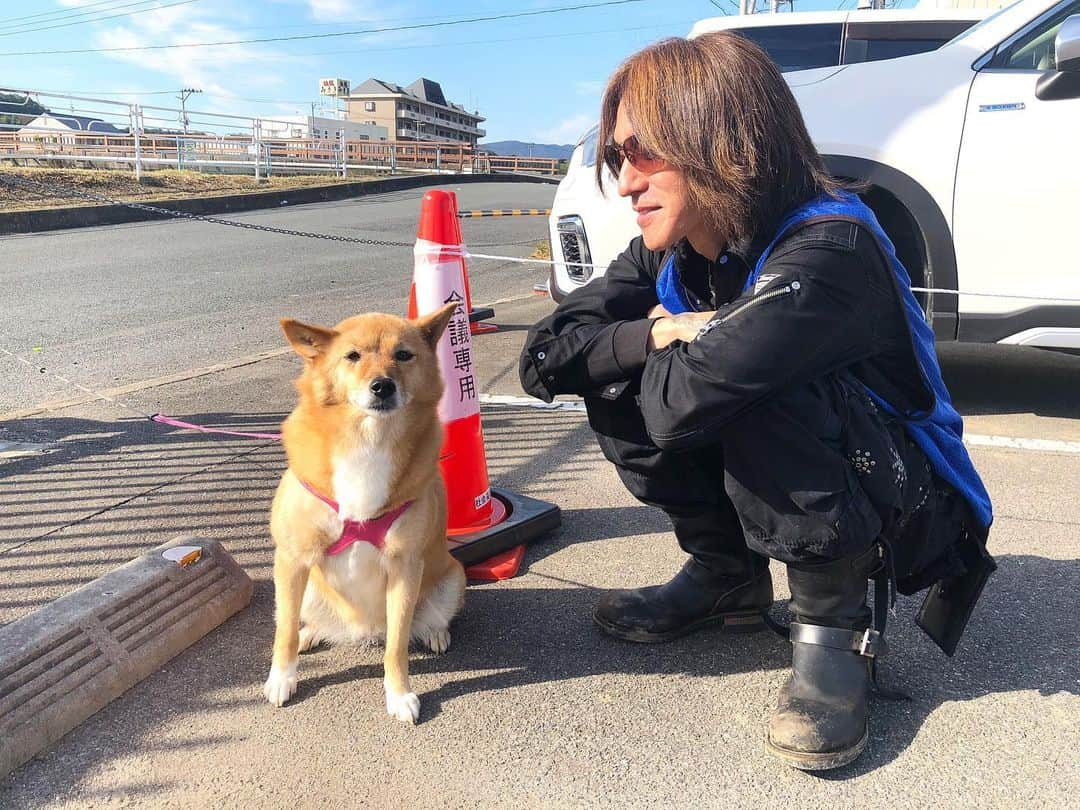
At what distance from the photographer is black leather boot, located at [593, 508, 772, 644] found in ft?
8.00

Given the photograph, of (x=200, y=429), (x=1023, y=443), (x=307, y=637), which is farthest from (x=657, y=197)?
(x=1023, y=443)

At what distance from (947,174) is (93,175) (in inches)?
720

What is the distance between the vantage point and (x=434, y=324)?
2465 mm

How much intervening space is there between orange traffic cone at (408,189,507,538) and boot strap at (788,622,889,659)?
136 cm

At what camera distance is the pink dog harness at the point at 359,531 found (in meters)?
2.14

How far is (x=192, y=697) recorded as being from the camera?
2141 mm

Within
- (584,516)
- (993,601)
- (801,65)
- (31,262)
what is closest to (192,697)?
(584,516)

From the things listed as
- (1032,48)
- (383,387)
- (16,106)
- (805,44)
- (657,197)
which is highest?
(16,106)

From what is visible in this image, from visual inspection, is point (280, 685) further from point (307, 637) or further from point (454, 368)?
point (454, 368)

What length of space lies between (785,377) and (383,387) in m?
1.10

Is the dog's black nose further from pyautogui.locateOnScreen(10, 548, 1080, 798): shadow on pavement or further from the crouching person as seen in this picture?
pyautogui.locateOnScreen(10, 548, 1080, 798): shadow on pavement

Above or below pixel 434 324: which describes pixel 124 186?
above

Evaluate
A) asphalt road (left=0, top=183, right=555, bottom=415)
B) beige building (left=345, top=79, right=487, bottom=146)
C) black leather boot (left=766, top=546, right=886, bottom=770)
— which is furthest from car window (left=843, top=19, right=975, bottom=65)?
beige building (left=345, top=79, right=487, bottom=146)

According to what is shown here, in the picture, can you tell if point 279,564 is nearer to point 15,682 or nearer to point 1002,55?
point 15,682
